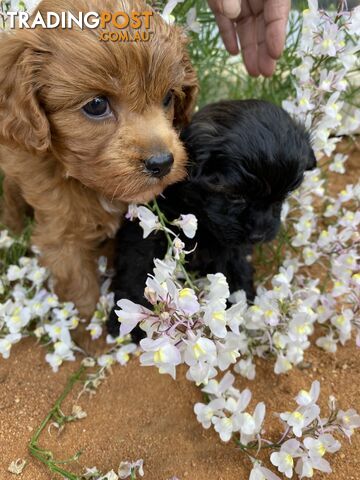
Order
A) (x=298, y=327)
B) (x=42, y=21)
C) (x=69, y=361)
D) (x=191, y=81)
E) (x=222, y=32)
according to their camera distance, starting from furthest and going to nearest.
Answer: (x=222, y=32)
(x=69, y=361)
(x=191, y=81)
(x=298, y=327)
(x=42, y=21)

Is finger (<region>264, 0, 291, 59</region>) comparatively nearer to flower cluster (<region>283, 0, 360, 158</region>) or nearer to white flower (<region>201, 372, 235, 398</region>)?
Answer: flower cluster (<region>283, 0, 360, 158</region>)

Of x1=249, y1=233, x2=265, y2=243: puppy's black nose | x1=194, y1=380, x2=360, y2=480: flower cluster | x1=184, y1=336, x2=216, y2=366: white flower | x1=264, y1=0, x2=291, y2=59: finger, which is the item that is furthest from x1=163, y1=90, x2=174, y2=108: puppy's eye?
x1=194, y1=380, x2=360, y2=480: flower cluster

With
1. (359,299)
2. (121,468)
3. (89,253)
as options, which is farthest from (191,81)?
(121,468)

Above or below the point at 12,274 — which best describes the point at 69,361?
below

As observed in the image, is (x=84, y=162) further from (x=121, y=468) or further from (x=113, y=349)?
(x=121, y=468)

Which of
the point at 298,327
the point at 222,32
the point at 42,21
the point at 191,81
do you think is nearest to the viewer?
the point at 42,21

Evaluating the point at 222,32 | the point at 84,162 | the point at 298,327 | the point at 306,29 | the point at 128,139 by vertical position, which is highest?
the point at 306,29

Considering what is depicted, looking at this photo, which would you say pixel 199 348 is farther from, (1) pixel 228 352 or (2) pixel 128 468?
(2) pixel 128 468
